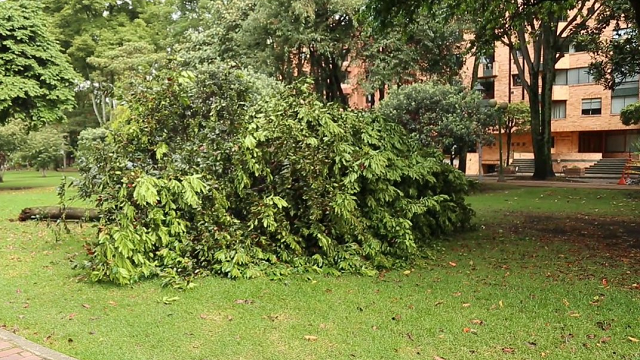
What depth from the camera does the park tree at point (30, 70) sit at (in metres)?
18.0

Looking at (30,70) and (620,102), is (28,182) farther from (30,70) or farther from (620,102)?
(620,102)

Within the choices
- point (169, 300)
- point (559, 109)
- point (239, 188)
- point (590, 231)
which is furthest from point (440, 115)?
point (559, 109)

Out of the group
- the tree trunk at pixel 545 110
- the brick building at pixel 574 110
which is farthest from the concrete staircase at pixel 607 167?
the tree trunk at pixel 545 110

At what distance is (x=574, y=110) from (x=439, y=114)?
26122mm

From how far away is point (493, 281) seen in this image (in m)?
5.67

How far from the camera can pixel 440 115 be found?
15.1 m

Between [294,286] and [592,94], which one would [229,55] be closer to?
[294,286]

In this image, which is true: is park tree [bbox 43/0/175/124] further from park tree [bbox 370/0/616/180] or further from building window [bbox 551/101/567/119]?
building window [bbox 551/101/567/119]

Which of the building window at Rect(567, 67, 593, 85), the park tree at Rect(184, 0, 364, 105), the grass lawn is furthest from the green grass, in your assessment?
the building window at Rect(567, 67, 593, 85)

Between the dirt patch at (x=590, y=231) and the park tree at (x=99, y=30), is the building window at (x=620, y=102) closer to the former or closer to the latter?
the dirt patch at (x=590, y=231)

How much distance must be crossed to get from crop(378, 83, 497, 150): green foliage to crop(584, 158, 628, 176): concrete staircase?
64.3 ft

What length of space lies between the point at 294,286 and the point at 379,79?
15.0m

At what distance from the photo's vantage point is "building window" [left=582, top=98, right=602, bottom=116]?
3538 cm

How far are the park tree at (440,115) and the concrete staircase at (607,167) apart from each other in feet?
64.0
